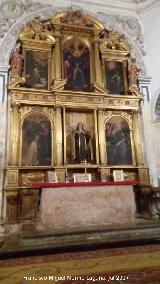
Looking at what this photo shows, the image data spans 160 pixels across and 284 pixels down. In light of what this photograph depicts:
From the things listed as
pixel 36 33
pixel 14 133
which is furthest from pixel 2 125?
pixel 36 33

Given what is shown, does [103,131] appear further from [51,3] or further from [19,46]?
[51,3]

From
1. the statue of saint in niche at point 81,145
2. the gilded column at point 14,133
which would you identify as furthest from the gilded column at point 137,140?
the gilded column at point 14,133

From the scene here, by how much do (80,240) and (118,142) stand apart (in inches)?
197

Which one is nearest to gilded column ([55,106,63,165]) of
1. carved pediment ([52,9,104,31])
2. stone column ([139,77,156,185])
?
stone column ([139,77,156,185])

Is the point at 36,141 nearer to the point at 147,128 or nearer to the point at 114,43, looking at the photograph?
the point at 147,128

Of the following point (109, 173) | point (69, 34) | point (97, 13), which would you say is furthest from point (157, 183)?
point (97, 13)

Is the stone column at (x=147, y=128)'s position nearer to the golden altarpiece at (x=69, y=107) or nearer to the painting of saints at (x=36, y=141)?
the golden altarpiece at (x=69, y=107)

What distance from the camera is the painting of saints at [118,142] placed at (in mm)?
8531

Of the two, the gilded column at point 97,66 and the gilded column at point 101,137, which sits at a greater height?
the gilded column at point 97,66

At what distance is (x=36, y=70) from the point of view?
8.83 meters

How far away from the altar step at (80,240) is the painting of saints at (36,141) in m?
3.48

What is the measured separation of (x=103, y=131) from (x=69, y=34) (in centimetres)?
411

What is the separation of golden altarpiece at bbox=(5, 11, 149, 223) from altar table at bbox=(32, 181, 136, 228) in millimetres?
1740

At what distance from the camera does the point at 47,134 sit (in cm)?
822
